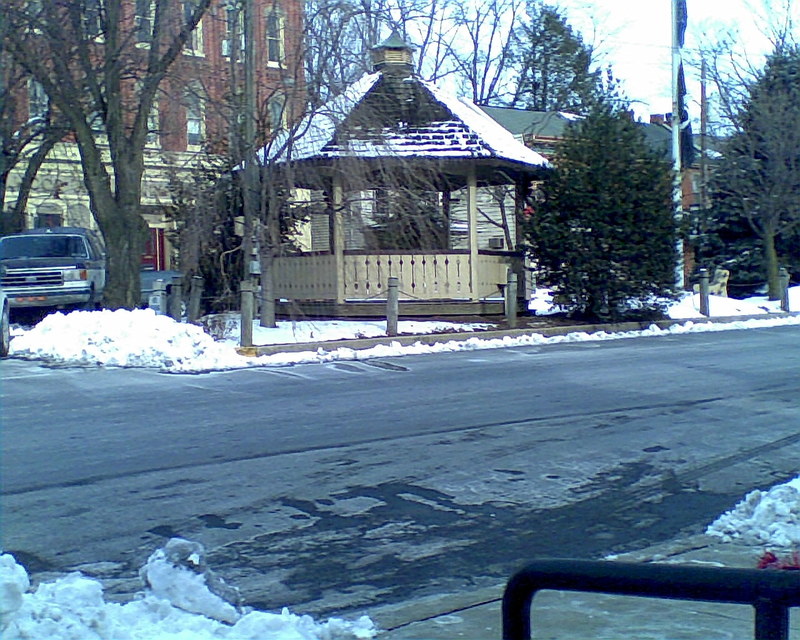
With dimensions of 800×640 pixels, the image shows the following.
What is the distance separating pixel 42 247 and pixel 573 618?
19880mm

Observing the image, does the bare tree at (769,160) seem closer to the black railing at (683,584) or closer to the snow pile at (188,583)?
the snow pile at (188,583)

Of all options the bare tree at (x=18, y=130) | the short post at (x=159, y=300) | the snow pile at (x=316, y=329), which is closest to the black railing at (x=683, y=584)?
the snow pile at (x=316, y=329)

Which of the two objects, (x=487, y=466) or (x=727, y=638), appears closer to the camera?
(x=727, y=638)

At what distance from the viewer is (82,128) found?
1992 cm

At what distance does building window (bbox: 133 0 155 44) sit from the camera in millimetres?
20203

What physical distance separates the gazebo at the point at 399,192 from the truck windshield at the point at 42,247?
4.93 m

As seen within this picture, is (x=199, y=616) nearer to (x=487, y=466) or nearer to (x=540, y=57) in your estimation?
(x=487, y=466)

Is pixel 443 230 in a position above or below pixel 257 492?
above

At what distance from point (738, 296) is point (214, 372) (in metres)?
25.3

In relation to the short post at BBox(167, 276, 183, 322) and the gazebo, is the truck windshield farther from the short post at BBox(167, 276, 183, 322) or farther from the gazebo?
the gazebo

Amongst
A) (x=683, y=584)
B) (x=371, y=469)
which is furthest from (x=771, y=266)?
(x=683, y=584)

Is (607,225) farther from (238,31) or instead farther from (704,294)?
(238,31)

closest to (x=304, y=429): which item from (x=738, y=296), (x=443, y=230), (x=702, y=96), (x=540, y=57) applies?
(x=443, y=230)

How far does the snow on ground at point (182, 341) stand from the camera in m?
16.5
